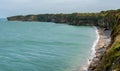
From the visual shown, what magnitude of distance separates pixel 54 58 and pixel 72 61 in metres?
5.75

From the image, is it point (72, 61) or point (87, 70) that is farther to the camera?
point (72, 61)

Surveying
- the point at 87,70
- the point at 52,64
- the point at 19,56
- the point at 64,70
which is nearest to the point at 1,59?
the point at 19,56

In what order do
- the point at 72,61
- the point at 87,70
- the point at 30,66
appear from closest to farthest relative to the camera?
1. the point at 87,70
2. the point at 30,66
3. the point at 72,61

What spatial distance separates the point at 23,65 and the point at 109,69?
2461cm

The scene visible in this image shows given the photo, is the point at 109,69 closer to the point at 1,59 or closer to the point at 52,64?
the point at 52,64

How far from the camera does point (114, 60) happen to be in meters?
32.7

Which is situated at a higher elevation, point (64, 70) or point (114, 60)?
point (114, 60)

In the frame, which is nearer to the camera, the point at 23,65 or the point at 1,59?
the point at 23,65

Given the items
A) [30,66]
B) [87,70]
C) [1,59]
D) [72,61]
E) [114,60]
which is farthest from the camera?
[1,59]

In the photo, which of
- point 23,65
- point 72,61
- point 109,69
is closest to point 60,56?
point 72,61

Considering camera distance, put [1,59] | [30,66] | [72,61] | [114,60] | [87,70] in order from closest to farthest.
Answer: [114,60] → [87,70] → [30,66] → [72,61] → [1,59]

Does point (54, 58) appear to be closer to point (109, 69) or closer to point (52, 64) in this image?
point (52, 64)

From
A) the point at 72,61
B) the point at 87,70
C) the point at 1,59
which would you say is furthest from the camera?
the point at 1,59

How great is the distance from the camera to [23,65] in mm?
53500
